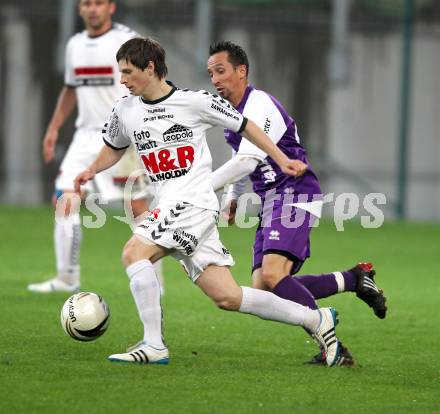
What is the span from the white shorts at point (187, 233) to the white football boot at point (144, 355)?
0.43 metres

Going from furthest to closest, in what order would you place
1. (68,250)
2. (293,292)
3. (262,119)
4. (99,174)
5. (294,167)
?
1. (99,174)
2. (68,250)
3. (262,119)
4. (293,292)
5. (294,167)

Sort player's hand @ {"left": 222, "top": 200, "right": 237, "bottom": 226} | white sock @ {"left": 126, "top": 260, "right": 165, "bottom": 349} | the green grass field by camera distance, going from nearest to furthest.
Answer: the green grass field, white sock @ {"left": 126, "top": 260, "right": 165, "bottom": 349}, player's hand @ {"left": 222, "top": 200, "right": 237, "bottom": 226}

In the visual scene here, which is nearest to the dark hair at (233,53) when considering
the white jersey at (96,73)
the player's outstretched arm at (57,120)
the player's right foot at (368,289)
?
the player's right foot at (368,289)

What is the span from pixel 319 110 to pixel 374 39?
1.49 m

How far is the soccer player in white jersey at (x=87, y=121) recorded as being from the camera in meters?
9.75

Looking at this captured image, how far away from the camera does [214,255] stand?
260 inches

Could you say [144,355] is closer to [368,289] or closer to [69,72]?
[368,289]

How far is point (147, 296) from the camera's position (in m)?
6.47

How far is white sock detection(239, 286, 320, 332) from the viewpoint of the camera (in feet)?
21.8

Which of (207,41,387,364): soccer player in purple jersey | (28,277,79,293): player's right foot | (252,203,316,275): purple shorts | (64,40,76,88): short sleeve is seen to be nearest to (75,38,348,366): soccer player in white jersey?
(207,41,387,364): soccer player in purple jersey

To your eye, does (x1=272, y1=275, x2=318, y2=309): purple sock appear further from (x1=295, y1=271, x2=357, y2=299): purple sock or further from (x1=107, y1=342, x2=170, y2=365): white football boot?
(x1=107, y1=342, x2=170, y2=365): white football boot

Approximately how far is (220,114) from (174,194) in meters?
0.48

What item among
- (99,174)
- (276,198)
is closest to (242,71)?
(276,198)

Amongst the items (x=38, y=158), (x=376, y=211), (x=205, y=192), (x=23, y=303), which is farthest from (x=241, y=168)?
(x=38, y=158)
